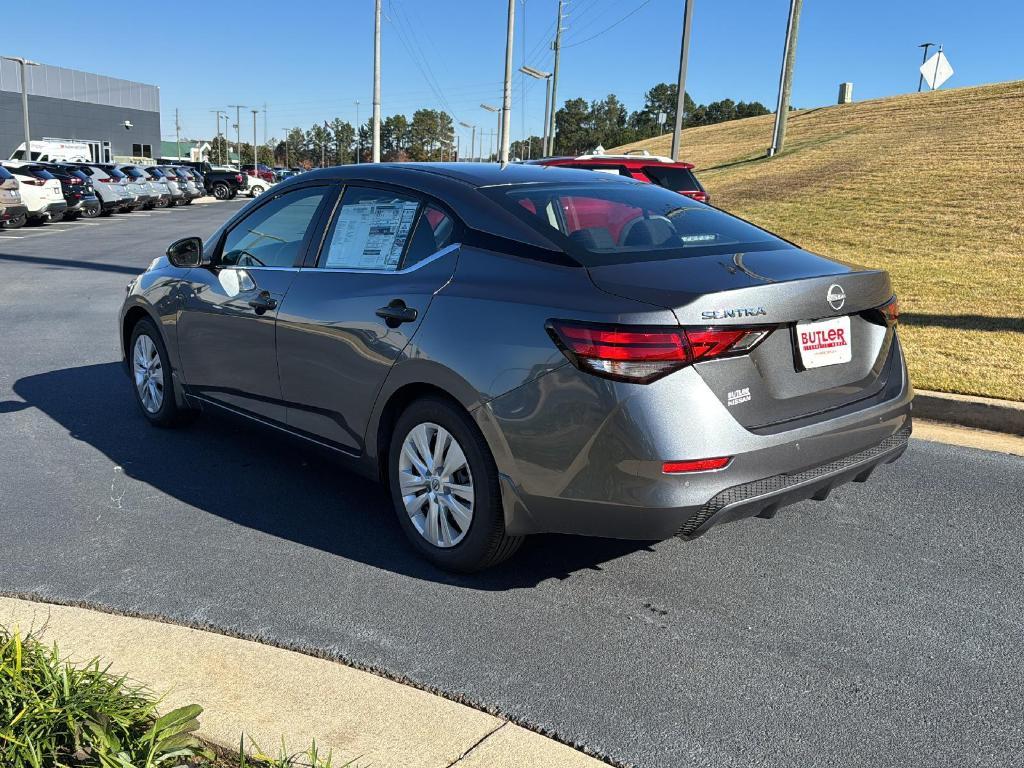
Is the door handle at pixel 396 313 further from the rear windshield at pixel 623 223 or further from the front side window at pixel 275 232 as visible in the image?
the front side window at pixel 275 232

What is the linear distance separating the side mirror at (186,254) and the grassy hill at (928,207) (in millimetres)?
4799

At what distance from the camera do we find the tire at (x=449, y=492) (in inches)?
144

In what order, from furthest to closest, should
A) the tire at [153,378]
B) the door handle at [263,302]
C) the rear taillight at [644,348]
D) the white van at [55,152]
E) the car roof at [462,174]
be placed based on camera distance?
the white van at [55,152] < the tire at [153,378] < the door handle at [263,302] < the car roof at [462,174] < the rear taillight at [644,348]

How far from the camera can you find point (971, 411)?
20.7 feet

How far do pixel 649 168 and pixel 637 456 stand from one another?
1107cm

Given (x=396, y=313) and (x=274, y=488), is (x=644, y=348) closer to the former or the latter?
(x=396, y=313)

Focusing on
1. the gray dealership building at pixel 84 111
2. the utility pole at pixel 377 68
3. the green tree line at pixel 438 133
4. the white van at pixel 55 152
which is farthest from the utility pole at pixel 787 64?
the green tree line at pixel 438 133

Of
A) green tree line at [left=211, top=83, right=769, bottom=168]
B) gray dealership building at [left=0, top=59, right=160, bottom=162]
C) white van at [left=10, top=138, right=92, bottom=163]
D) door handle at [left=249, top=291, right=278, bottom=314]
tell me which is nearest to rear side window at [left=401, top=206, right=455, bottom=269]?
door handle at [left=249, top=291, right=278, bottom=314]

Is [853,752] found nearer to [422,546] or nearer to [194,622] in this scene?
[422,546]

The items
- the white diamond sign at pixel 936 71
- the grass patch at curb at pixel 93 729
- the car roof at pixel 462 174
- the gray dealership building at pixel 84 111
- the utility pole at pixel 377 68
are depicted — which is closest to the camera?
the grass patch at curb at pixel 93 729

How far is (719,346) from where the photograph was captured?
Result: 324cm

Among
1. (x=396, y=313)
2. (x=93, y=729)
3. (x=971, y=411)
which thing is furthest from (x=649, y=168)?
(x=93, y=729)

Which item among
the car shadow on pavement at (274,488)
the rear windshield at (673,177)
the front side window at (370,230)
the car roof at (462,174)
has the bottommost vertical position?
the car shadow on pavement at (274,488)

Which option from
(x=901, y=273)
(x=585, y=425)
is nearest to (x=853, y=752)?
(x=585, y=425)
